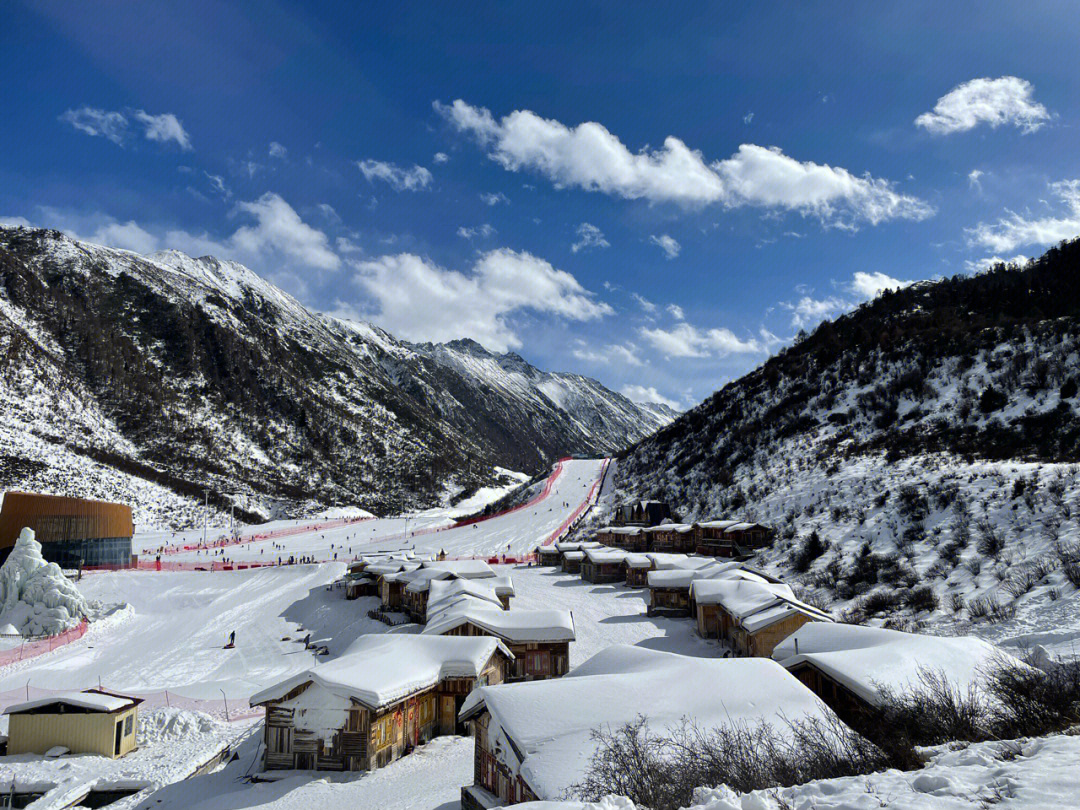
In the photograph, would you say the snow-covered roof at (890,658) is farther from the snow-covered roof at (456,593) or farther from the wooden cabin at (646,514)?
the wooden cabin at (646,514)

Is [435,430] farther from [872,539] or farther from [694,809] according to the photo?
[694,809]

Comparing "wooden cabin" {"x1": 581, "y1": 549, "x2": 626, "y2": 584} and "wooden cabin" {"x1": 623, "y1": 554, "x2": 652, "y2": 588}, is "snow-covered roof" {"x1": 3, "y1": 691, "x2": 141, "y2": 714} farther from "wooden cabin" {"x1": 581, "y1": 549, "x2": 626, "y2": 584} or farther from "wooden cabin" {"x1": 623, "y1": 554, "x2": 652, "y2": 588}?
"wooden cabin" {"x1": 581, "y1": 549, "x2": 626, "y2": 584}

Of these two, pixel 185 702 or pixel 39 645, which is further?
pixel 39 645

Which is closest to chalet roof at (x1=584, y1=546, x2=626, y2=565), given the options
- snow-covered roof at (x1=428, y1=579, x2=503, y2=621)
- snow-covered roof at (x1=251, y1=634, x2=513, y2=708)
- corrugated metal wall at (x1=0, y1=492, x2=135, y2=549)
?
snow-covered roof at (x1=428, y1=579, x2=503, y2=621)

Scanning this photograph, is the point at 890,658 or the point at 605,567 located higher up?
the point at 890,658

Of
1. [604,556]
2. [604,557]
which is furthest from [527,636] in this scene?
[604,556]

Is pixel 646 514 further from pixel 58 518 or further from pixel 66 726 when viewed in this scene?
pixel 58 518

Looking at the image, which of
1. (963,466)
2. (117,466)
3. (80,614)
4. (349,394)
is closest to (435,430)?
(349,394)
